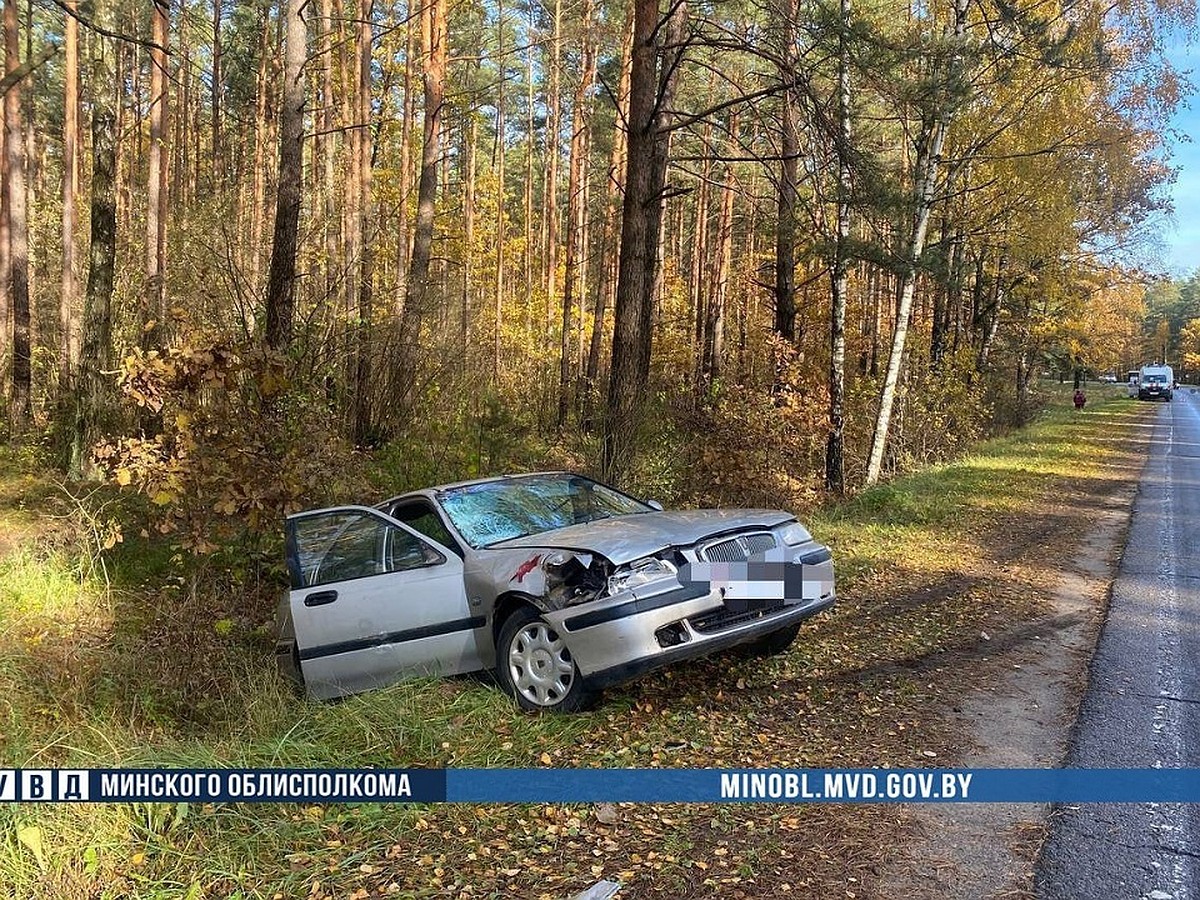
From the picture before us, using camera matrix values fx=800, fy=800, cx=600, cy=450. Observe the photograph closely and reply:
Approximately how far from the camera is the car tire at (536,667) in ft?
14.8

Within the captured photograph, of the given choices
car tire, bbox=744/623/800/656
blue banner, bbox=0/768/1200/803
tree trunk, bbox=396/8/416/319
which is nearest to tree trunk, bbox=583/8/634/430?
tree trunk, bbox=396/8/416/319

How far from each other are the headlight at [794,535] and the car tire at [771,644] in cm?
67

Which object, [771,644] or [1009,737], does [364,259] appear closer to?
[771,644]

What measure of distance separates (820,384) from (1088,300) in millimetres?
22149

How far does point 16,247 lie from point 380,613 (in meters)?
16.7

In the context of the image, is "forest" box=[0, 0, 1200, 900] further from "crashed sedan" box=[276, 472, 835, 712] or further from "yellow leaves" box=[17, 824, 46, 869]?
"crashed sedan" box=[276, 472, 835, 712]

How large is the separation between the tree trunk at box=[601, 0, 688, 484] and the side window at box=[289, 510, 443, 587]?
3.86 m

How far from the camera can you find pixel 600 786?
381 centimetres

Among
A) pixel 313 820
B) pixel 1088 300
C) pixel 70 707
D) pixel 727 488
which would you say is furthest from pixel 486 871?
pixel 1088 300

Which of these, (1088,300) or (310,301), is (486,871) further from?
(1088,300)

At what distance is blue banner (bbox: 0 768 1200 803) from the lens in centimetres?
289

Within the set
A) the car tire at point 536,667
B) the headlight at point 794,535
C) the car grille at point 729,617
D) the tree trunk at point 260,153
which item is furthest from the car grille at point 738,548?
the tree trunk at point 260,153

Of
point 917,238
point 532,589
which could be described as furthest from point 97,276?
point 917,238

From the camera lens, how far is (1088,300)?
32062mm
